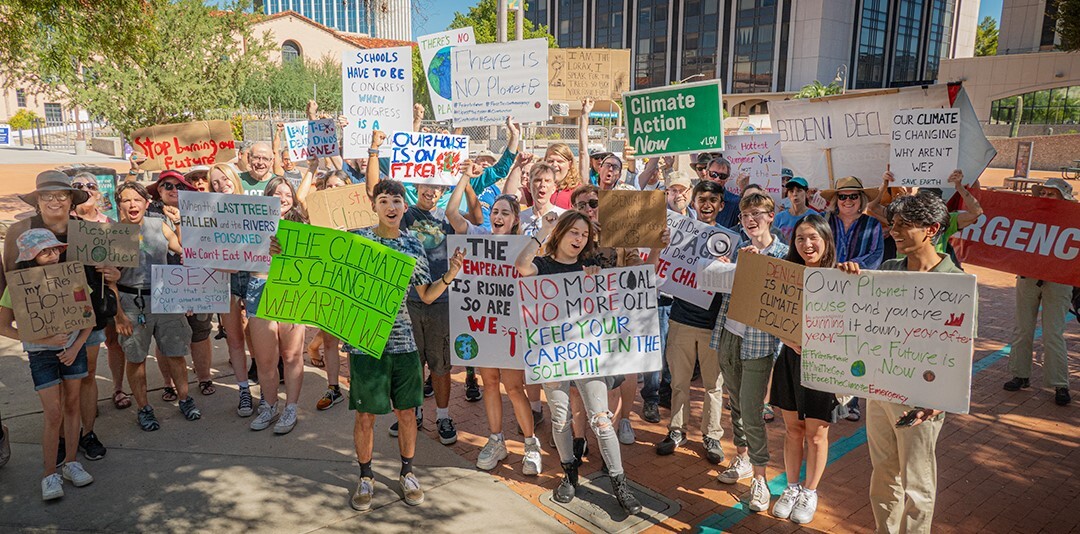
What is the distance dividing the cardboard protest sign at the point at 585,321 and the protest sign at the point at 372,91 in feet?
12.5

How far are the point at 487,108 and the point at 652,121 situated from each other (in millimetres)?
1903

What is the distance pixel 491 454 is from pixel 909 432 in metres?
2.88

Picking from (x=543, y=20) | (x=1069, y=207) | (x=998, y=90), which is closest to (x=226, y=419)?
(x=1069, y=207)

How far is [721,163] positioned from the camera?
263 inches

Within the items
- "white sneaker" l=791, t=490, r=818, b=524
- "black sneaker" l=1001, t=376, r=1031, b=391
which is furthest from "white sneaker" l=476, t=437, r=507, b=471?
"black sneaker" l=1001, t=376, r=1031, b=391

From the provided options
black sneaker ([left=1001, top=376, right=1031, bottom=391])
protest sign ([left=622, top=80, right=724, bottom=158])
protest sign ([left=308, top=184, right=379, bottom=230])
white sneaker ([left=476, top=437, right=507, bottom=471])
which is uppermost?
protest sign ([left=622, top=80, right=724, bottom=158])

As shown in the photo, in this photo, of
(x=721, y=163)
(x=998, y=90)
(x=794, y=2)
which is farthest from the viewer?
(x=794, y=2)

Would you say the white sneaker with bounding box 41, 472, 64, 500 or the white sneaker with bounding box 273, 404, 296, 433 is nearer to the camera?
the white sneaker with bounding box 41, 472, 64, 500

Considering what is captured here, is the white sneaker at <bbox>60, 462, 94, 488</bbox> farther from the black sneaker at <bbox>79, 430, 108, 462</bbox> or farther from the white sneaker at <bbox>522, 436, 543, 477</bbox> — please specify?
the white sneaker at <bbox>522, 436, 543, 477</bbox>

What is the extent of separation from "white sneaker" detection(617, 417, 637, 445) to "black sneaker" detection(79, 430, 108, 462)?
4.04m

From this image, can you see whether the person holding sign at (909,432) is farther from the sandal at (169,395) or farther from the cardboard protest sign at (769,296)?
the sandal at (169,395)

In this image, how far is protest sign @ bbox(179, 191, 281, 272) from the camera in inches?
216

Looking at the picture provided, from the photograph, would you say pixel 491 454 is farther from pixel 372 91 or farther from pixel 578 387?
pixel 372 91

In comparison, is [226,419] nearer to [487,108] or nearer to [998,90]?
[487,108]
